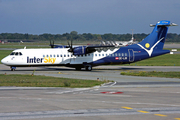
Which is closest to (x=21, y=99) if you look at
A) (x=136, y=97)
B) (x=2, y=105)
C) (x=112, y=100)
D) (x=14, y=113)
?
(x=2, y=105)

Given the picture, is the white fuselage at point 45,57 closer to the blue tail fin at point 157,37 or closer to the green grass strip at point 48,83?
the blue tail fin at point 157,37

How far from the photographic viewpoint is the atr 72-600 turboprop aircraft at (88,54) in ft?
127

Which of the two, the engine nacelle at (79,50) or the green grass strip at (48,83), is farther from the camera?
the engine nacelle at (79,50)

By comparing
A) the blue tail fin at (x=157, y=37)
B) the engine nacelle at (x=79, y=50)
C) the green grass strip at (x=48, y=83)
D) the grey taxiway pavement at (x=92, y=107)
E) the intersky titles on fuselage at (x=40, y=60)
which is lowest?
the grey taxiway pavement at (x=92, y=107)

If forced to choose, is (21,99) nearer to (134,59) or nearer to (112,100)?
(112,100)

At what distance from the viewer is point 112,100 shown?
16.3m

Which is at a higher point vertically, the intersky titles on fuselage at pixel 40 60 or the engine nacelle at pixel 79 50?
the engine nacelle at pixel 79 50

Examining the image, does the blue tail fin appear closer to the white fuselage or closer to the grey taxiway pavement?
the white fuselage

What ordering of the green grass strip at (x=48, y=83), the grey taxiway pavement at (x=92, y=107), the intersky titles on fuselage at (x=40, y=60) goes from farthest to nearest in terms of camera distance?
the intersky titles on fuselage at (x=40, y=60), the green grass strip at (x=48, y=83), the grey taxiway pavement at (x=92, y=107)

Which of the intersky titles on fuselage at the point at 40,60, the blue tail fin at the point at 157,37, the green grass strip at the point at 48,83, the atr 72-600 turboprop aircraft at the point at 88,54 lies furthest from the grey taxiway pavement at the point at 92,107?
the blue tail fin at the point at 157,37

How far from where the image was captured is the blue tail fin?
142ft

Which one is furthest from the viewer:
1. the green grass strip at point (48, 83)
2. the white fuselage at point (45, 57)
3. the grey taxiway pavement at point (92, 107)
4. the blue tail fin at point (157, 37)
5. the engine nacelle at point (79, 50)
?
the blue tail fin at point (157, 37)

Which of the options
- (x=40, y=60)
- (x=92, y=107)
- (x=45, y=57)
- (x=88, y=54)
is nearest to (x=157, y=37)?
(x=88, y=54)

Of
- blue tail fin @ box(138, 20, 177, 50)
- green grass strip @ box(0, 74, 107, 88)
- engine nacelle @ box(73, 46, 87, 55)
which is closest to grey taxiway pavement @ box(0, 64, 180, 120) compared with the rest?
green grass strip @ box(0, 74, 107, 88)
